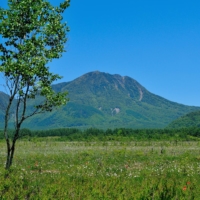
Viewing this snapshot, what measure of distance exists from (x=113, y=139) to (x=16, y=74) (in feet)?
248

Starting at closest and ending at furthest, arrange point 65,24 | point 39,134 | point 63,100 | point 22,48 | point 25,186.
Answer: point 25,186
point 22,48
point 63,100
point 65,24
point 39,134

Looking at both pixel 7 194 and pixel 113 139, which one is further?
pixel 113 139

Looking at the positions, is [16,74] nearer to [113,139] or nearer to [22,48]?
[22,48]

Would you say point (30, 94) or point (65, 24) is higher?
point (65, 24)

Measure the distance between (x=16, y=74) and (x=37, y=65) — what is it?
115 centimetres

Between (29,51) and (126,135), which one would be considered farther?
(126,135)

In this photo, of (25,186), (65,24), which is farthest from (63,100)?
(25,186)

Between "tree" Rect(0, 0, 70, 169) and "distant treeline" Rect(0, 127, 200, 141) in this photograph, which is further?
"distant treeline" Rect(0, 127, 200, 141)

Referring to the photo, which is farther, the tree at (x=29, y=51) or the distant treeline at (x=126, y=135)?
the distant treeline at (x=126, y=135)

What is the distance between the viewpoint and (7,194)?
10070 millimetres

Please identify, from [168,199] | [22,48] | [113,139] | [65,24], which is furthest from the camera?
[113,139]

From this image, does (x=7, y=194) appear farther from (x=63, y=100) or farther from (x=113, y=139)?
(x=113, y=139)

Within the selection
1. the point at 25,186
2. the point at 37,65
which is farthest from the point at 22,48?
the point at 25,186

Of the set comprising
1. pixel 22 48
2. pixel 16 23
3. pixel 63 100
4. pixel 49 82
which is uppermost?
pixel 16 23
